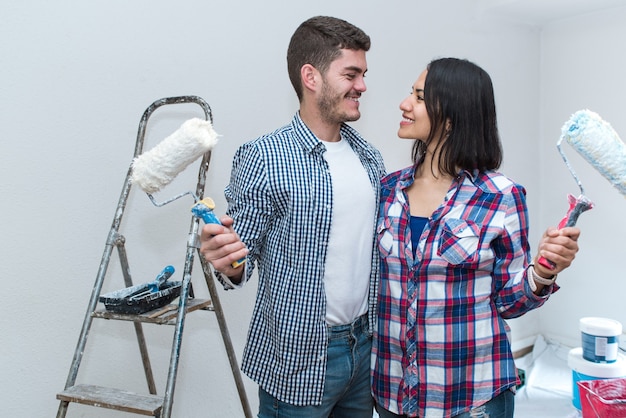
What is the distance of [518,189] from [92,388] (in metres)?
1.17

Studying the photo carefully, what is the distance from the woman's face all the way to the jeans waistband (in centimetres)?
46

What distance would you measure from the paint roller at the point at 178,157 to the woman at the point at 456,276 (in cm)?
41

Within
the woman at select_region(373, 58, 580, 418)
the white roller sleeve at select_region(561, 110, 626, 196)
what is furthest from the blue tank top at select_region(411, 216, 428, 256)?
the white roller sleeve at select_region(561, 110, 626, 196)

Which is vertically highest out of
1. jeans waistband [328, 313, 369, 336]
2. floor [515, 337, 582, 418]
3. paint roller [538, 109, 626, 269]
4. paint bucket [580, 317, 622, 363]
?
paint roller [538, 109, 626, 269]

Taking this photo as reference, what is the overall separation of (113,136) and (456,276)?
3.86ft

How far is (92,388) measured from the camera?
1467 millimetres

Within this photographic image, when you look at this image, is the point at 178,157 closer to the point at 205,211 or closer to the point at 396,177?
the point at 205,211

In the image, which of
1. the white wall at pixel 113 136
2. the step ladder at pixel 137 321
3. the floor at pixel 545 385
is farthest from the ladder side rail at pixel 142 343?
the floor at pixel 545 385

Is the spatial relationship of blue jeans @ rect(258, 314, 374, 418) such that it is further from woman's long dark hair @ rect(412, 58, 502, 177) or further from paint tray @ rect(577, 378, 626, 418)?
paint tray @ rect(577, 378, 626, 418)

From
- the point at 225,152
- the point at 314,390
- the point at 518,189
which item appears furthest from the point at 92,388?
the point at 518,189

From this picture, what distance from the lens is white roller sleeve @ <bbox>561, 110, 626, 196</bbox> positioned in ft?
3.46

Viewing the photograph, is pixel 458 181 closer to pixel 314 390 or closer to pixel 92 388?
pixel 314 390

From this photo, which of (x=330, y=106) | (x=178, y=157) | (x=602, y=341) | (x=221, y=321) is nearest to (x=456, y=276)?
(x=330, y=106)

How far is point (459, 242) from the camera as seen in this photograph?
1.24 metres
